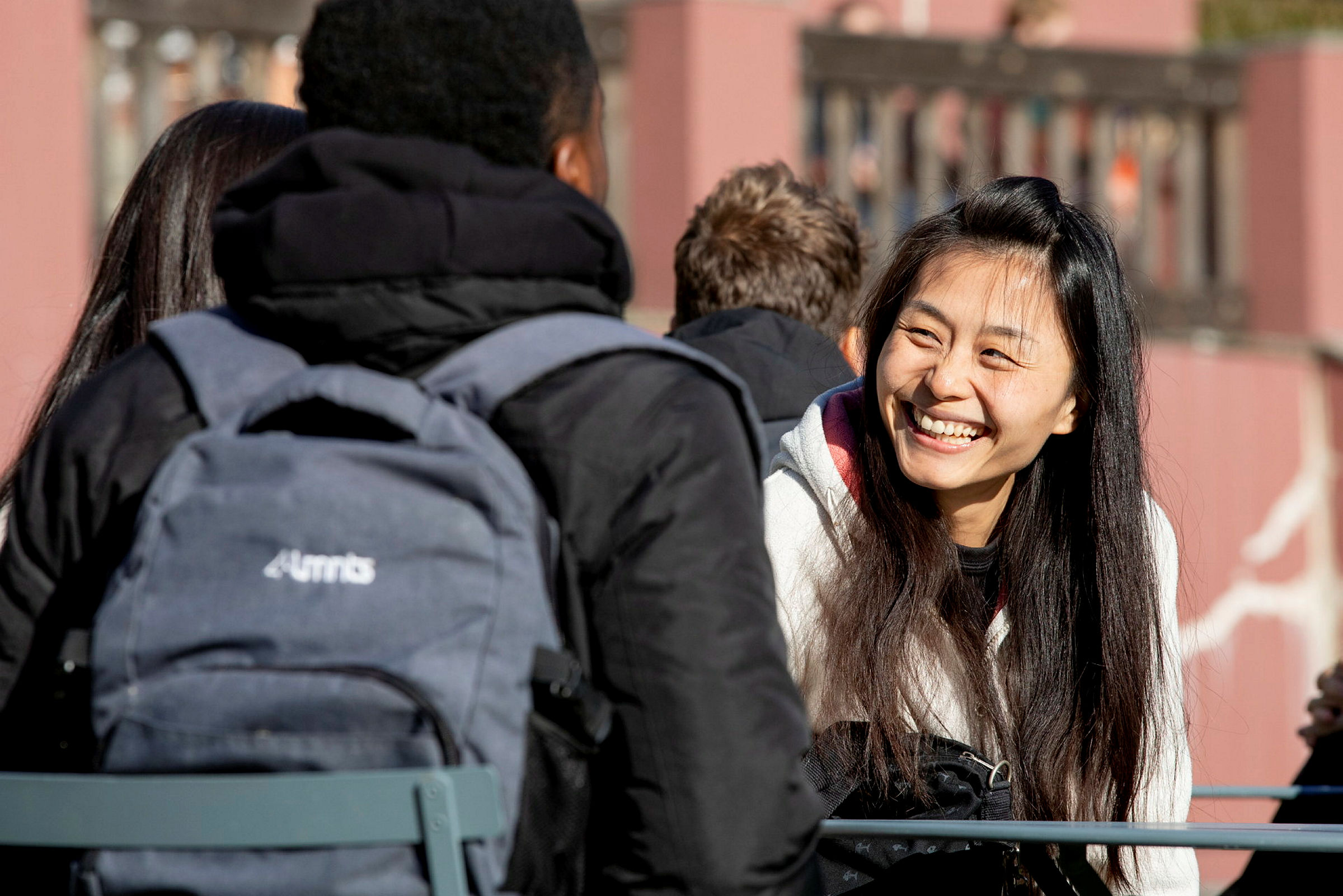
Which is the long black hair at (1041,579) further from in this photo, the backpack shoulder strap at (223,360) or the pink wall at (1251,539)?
the pink wall at (1251,539)

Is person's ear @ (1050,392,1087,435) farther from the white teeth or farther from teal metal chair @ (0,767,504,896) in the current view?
teal metal chair @ (0,767,504,896)

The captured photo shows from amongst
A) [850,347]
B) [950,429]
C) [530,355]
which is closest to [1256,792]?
[950,429]

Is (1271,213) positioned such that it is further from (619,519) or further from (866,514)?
(619,519)

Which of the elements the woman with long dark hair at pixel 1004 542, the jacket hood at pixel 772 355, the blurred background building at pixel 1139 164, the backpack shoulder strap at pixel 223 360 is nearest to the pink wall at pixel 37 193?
the blurred background building at pixel 1139 164

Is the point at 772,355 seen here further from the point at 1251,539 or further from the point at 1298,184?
the point at 1298,184

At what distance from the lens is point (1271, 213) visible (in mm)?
7055

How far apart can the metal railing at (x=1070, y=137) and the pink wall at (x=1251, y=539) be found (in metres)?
0.47

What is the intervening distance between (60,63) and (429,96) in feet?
11.3

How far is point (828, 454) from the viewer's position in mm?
2402

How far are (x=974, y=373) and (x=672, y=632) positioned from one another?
43.6 inches

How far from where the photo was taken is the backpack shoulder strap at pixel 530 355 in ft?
4.59

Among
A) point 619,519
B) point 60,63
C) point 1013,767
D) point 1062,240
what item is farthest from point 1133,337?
point 60,63

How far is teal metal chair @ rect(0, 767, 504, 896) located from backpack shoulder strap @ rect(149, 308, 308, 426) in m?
0.33

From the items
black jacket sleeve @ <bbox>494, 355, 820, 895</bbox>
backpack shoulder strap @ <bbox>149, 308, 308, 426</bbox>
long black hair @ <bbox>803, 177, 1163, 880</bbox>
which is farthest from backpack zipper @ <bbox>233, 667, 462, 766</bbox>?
long black hair @ <bbox>803, 177, 1163, 880</bbox>
